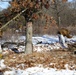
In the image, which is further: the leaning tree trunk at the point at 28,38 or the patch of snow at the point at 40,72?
the leaning tree trunk at the point at 28,38

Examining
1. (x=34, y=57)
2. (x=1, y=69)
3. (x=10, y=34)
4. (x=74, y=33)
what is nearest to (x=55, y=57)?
Result: (x=34, y=57)

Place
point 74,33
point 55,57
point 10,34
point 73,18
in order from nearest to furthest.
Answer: point 55,57 → point 10,34 → point 74,33 → point 73,18

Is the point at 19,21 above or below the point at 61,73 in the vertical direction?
above

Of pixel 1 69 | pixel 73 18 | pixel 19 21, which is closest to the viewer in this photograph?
pixel 1 69

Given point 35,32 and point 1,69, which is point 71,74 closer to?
point 1,69

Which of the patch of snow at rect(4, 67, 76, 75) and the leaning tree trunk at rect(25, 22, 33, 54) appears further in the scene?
the leaning tree trunk at rect(25, 22, 33, 54)

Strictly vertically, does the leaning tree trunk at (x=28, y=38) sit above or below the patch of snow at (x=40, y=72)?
above

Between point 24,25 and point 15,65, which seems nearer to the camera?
point 15,65

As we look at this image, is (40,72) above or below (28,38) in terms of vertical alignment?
below

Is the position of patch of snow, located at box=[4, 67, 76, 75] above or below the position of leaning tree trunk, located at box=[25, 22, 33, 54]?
below

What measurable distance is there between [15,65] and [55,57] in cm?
260

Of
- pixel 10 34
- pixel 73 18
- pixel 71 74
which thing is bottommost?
pixel 71 74

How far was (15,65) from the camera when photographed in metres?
14.1

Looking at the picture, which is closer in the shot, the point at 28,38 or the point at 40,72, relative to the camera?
the point at 40,72
